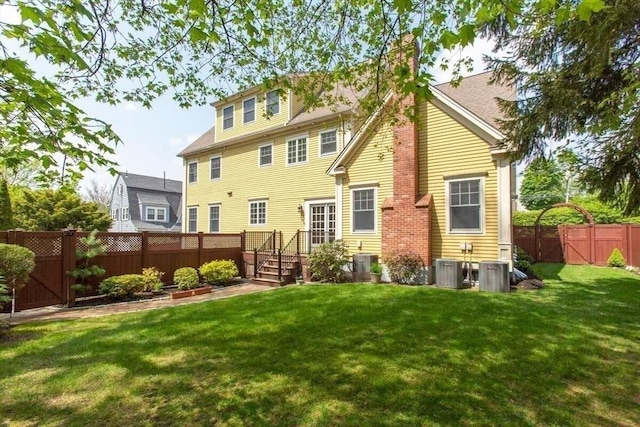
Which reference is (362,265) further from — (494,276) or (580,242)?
(580,242)

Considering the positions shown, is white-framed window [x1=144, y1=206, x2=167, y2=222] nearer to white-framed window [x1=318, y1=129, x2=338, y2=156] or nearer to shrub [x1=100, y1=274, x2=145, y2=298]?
white-framed window [x1=318, y1=129, x2=338, y2=156]

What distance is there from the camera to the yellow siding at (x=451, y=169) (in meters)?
10.1

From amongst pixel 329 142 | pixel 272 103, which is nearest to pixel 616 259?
pixel 329 142

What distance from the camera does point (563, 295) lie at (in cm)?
873

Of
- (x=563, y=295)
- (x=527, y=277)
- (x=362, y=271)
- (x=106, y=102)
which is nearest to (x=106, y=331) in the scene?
(x=106, y=102)

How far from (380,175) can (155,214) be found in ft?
87.1

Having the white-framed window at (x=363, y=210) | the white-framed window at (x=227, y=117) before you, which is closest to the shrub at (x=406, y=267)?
the white-framed window at (x=363, y=210)

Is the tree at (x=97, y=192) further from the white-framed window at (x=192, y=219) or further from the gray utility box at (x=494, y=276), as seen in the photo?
the gray utility box at (x=494, y=276)

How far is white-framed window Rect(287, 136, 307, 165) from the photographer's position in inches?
614

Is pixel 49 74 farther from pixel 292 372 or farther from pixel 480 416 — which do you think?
pixel 480 416

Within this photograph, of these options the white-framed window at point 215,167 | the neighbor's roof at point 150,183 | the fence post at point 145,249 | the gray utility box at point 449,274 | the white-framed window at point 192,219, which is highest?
the neighbor's roof at point 150,183

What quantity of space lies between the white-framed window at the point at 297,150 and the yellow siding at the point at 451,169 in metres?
5.84

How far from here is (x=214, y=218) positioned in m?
19.8

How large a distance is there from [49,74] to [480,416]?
6.73 metres
